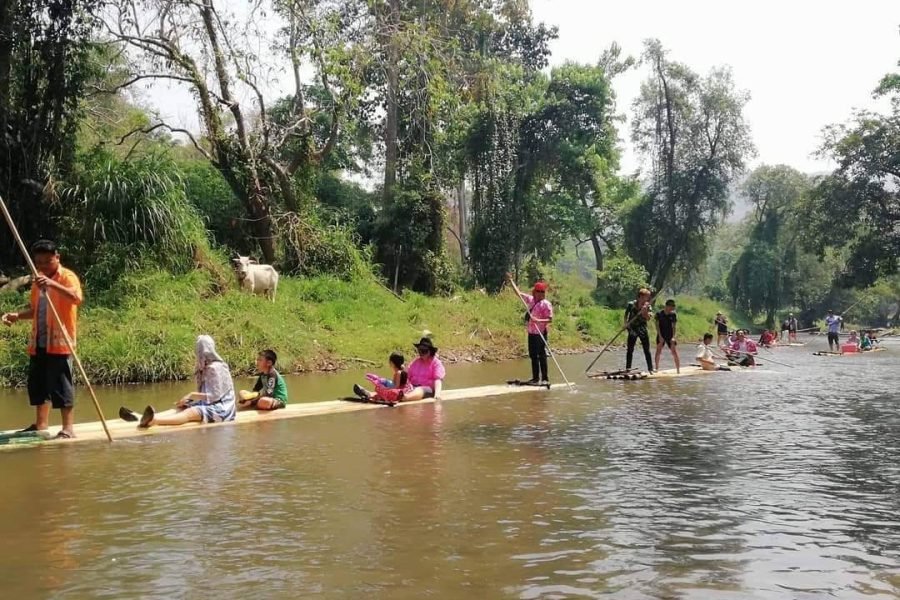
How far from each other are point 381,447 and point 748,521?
11.2 ft

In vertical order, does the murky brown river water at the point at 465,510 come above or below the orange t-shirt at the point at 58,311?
below

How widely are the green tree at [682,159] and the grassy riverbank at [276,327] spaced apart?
50.0 ft

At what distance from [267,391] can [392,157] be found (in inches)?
701

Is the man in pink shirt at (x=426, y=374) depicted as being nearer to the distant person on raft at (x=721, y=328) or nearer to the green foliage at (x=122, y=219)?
the green foliage at (x=122, y=219)

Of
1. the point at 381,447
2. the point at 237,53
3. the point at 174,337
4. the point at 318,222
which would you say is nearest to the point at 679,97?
the point at 318,222

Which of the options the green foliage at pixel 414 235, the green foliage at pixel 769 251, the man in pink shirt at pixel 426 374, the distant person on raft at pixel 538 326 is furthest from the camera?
the green foliage at pixel 769 251

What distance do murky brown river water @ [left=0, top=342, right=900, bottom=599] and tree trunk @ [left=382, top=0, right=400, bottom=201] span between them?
44.5 ft

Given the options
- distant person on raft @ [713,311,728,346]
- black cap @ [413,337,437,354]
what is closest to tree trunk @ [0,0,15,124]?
black cap @ [413,337,437,354]

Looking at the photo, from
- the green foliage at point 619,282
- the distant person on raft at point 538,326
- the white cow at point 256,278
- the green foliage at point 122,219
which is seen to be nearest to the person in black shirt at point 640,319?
the distant person on raft at point 538,326

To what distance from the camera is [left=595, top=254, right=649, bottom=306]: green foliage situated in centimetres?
3347

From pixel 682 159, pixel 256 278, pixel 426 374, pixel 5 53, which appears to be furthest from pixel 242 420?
pixel 682 159

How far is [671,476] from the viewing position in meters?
5.94

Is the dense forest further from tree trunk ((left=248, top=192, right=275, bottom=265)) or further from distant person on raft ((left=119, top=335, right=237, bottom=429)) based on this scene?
distant person on raft ((left=119, top=335, right=237, bottom=429))

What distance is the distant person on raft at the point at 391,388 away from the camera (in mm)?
9875
